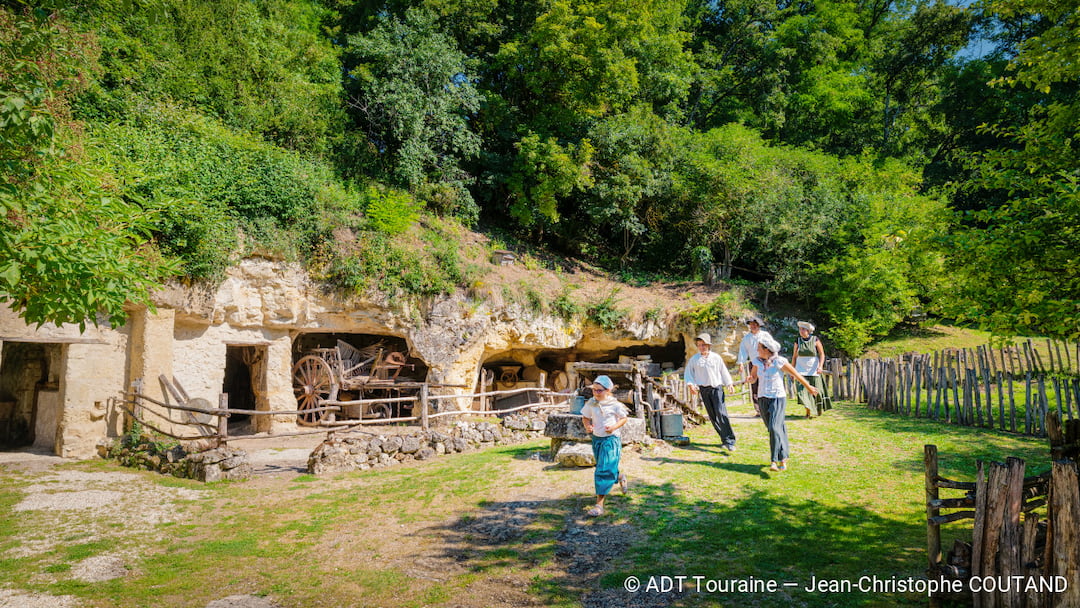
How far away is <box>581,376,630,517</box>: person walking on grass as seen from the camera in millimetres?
6102

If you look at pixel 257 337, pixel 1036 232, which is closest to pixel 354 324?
pixel 257 337

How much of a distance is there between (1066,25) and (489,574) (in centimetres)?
778

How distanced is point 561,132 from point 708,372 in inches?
644

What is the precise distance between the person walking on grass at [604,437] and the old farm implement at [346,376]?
403 inches

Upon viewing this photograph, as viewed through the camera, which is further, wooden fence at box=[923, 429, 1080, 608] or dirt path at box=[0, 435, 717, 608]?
dirt path at box=[0, 435, 717, 608]

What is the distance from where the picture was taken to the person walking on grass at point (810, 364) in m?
9.58

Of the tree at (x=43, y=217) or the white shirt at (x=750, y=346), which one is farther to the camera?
the white shirt at (x=750, y=346)

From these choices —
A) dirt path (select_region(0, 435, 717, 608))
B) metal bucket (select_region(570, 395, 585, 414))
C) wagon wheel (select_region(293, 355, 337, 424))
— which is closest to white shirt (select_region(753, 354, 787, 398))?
dirt path (select_region(0, 435, 717, 608))

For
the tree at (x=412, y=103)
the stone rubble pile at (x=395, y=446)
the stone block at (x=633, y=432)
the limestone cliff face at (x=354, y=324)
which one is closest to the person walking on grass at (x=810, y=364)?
the stone block at (x=633, y=432)

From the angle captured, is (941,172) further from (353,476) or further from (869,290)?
(353,476)

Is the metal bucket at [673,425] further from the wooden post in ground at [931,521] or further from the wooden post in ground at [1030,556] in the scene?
the wooden post in ground at [1030,556]

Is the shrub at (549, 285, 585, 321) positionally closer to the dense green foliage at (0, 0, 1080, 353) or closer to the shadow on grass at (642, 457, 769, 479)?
the dense green foliage at (0, 0, 1080, 353)

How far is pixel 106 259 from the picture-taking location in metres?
5.58

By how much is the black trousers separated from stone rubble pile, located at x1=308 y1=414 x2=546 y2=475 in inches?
207
